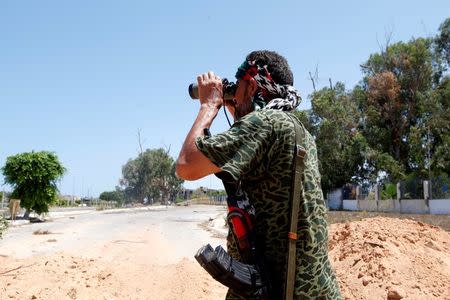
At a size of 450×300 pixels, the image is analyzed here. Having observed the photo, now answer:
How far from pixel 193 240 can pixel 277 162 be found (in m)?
13.6

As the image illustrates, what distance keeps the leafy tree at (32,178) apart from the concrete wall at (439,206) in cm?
1708

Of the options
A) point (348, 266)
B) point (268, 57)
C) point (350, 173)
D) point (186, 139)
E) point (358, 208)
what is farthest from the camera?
point (350, 173)

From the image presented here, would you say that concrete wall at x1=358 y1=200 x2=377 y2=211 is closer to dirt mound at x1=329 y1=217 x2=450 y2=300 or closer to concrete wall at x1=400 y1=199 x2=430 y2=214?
concrete wall at x1=400 y1=199 x2=430 y2=214

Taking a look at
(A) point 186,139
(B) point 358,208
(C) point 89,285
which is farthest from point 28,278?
(B) point 358,208

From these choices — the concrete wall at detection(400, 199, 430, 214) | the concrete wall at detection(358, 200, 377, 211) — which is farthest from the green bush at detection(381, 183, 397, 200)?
the concrete wall at detection(400, 199, 430, 214)

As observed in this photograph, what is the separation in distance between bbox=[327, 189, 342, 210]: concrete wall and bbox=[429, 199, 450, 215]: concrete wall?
505 inches

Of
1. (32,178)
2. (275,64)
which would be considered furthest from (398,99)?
(275,64)

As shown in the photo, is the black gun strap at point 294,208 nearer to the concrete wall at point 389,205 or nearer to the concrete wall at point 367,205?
the concrete wall at point 389,205

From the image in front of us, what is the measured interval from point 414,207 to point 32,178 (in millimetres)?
17898

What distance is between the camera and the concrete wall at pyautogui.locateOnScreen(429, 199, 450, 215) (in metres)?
22.4

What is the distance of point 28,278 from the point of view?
6.48m

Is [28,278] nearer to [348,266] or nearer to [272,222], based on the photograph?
[348,266]

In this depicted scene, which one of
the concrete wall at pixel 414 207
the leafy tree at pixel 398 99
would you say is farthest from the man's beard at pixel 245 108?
the leafy tree at pixel 398 99

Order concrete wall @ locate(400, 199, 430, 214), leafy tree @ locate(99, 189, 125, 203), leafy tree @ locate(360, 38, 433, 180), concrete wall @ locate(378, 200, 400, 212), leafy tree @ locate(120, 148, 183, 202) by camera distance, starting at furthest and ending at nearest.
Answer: leafy tree @ locate(99, 189, 125, 203)
leafy tree @ locate(120, 148, 183, 202)
leafy tree @ locate(360, 38, 433, 180)
concrete wall @ locate(378, 200, 400, 212)
concrete wall @ locate(400, 199, 430, 214)
